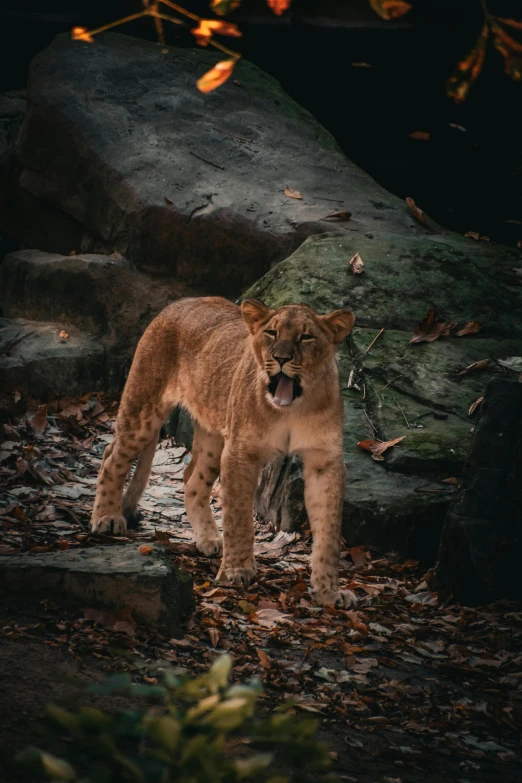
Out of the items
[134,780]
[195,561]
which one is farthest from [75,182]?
[134,780]

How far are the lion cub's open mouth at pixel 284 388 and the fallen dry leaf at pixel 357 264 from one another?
10.5ft

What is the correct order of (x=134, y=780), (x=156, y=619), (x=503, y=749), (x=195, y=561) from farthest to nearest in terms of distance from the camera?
(x=195, y=561)
(x=156, y=619)
(x=503, y=749)
(x=134, y=780)

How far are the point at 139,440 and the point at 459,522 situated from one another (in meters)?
2.41

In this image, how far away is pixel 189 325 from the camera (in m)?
6.86

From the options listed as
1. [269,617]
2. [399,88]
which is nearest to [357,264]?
[269,617]

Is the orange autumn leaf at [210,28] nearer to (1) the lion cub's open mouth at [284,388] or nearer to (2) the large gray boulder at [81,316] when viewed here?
(1) the lion cub's open mouth at [284,388]

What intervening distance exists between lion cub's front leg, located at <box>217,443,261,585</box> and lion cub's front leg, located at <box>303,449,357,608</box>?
35 centimetres

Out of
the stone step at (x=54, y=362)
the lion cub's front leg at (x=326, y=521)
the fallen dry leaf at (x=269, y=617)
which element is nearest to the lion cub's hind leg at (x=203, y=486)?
the lion cub's front leg at (x=326, y=521)

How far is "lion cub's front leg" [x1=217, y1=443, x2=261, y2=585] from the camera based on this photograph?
5762 mm

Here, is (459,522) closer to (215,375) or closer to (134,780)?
(215,375)

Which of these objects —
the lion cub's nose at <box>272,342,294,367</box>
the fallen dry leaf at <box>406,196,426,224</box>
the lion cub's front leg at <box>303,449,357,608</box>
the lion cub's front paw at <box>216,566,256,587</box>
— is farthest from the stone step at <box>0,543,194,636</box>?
the fallen dry leaf at <box>406,196,426,224</box>

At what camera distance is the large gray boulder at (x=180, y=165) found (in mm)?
9992

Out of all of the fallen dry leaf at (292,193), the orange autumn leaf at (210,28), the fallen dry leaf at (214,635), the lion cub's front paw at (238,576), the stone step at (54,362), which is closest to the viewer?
the orange autumn leaf at (210,28)

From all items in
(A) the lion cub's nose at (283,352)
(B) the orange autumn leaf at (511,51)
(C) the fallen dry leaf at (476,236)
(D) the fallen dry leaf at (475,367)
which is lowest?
(D) the fallen dry leaf at (475,367)
